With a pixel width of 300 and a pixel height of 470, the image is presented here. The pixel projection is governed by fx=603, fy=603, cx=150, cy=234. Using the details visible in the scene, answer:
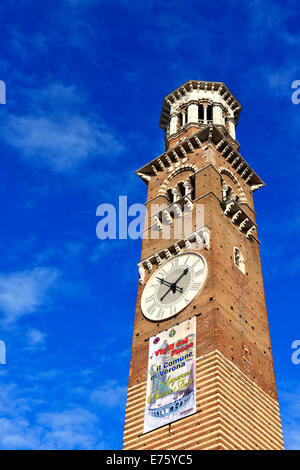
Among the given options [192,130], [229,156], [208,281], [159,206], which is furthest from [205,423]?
[192,130]

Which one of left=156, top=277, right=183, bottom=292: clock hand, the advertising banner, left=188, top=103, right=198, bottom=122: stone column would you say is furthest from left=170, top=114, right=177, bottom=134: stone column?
the advertising banner

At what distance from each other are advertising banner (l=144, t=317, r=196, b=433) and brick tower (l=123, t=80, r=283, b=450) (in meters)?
0.05

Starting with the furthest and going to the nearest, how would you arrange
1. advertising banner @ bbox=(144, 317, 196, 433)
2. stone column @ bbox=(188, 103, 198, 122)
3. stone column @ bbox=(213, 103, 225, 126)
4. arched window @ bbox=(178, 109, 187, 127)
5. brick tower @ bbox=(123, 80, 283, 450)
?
arched window @ bbox=(178, 109, 187, 127) → stone column @ bbox=(213, 103, 225, 126) → stone column @ bbox=(188, 103, 198, 122) → advertising banner @ bbox=(144, 317, 196, 433) → brick tower @ bbox=(123, 80, 283, 450)

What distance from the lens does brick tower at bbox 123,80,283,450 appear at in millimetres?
22500

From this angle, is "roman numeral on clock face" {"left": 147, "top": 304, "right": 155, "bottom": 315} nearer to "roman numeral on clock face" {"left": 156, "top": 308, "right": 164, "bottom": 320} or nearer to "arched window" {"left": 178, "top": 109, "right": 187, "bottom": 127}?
"roman numeral on clock face" {"left": 156, "top": 308, "right": 164, "bottom": 320}

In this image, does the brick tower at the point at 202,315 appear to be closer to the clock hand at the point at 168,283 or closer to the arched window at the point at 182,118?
the clock hand at the point at 168,283

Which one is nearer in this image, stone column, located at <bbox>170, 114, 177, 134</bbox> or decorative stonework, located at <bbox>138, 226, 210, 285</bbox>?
decorative stonework, located at <bbox>138, 226, 210, 285</bbox>

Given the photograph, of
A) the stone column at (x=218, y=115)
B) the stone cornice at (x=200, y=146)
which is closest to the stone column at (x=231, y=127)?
the stone column at (x=218, y=115)

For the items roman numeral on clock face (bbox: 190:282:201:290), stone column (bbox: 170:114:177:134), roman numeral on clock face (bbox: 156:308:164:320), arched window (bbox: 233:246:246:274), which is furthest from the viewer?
stone column (bbox: 170:114:177:134)

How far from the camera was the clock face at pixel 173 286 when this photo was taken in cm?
2695

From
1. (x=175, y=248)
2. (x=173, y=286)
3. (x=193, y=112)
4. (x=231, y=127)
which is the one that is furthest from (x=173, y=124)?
(x=173, y=286)

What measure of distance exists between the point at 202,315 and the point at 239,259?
5.84 m

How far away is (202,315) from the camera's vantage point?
25328 millimetres

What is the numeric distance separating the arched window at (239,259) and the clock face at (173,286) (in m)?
2.54
